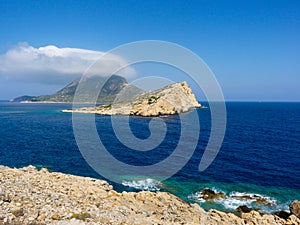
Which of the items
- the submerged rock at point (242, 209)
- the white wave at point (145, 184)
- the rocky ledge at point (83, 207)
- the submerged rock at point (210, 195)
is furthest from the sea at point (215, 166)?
the rocky ledge at point (83, 207)

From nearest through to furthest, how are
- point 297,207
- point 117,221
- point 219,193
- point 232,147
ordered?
point 117,221
point 297,207
point 219,193
point 232,147

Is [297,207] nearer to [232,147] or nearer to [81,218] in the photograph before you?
[81,218]

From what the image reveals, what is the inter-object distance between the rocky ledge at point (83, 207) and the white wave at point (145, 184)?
1216 cm

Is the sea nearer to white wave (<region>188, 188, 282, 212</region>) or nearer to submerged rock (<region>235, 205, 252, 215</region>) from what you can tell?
white wave (<region>188, 188, 282, 212</region>)

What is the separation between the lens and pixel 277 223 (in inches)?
902

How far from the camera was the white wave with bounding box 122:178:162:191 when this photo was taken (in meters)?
35.5

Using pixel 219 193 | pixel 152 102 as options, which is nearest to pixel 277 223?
pixel 219 193

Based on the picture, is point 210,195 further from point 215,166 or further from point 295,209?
point 215,166

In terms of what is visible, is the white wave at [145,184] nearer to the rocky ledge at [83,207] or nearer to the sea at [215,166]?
the sea at [215,166]

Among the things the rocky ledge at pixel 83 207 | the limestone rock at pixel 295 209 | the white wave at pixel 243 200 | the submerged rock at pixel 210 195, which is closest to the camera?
the rocky ledge at pixel 83 207

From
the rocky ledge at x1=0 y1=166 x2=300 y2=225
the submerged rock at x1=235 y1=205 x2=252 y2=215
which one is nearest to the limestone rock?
the rocky ledge at x1=0 y1=166 x2=300 y2=225

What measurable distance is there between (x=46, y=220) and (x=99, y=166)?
32825 mm

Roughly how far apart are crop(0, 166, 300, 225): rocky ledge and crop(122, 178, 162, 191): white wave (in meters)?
12.2

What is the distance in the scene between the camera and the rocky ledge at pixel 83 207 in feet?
47.8
